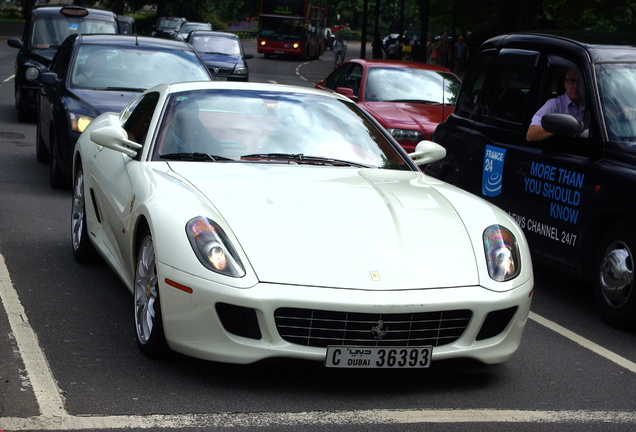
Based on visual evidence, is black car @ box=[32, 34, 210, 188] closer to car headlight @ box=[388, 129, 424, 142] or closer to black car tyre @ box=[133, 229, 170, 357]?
car headlight @ box=[388, 129, 424, 142]

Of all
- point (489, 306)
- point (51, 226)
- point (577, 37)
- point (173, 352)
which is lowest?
point (51, 226)

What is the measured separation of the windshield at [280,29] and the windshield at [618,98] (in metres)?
51.7

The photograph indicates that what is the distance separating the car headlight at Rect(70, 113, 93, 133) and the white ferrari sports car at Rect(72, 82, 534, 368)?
4.53 metres

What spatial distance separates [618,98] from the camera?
7.54 metres

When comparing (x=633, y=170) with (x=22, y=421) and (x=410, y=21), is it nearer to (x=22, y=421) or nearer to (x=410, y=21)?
(x=22, y=421)

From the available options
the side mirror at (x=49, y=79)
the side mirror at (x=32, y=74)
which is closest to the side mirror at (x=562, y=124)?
the side mirror at (x=49, y=79)

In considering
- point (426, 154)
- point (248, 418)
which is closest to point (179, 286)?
point (248, 418)

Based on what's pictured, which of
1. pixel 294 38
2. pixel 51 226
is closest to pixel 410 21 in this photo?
pixel 294 38

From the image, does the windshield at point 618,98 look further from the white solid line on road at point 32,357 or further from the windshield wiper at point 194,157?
the white solid line on road at point 32,357

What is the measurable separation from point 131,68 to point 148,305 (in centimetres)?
703

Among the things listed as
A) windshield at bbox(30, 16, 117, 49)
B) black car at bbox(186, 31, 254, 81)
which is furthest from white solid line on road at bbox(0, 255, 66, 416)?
black car at bbox(186, 31, 254, 81)

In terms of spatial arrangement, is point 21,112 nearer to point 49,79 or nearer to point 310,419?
point 49,79

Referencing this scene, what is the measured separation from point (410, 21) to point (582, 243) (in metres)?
134

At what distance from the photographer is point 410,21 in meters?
138
